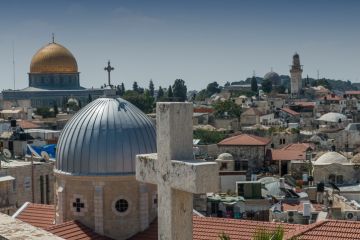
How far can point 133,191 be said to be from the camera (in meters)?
14.9

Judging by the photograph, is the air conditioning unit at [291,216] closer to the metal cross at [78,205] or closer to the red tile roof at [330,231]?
the red tile roof at [330,231]

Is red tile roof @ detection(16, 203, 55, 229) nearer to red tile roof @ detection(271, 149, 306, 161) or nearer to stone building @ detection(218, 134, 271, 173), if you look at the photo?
red tile roof @ detection(271, 149, 306, 161)

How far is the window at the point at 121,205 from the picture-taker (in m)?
14.8

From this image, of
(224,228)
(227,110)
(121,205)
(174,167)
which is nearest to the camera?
(174,167)

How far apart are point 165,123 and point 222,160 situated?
32964 millimetres

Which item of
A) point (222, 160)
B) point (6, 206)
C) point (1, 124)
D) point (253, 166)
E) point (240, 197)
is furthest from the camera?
point (1, 124)

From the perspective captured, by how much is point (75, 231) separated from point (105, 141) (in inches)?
87.7

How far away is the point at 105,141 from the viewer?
14.8 metres

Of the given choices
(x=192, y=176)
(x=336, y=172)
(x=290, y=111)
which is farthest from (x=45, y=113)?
(x=192, y=176)

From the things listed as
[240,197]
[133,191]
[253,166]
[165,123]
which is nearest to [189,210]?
[165,123]

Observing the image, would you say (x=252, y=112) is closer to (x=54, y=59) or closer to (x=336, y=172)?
(x=54, y=59)

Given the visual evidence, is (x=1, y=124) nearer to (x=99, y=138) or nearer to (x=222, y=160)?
(x=222, y=160)

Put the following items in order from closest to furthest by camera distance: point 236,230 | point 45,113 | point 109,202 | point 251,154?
point 236,230
point 109,202
point 251,154
point 45,113

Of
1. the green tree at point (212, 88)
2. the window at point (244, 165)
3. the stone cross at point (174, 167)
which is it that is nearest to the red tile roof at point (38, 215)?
the stone cross at point (174, 167)
